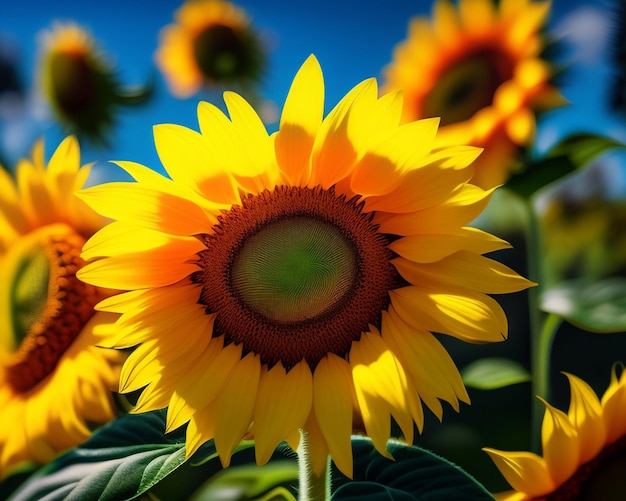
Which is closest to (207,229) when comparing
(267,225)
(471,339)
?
(267,225)

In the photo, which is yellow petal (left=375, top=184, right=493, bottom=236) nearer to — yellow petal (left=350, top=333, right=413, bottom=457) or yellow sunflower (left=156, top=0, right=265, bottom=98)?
yellow petal (left=350, top=333, right=413, bottom=457)

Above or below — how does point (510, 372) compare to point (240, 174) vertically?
below

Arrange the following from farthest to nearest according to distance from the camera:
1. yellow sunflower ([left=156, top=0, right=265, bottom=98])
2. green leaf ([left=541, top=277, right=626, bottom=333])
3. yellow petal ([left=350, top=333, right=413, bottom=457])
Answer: yellow sunflower ([left=156, top=0, right=265, bottom=98]), green leaf ([left=541, top=277, right=626, bottom=333]), yellow petal ([left=350, top=333, right=413, bottom=457])

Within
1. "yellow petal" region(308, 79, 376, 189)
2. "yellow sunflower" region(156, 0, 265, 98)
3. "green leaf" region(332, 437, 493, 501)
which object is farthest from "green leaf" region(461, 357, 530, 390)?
"yellow sunflower" region(156, 0, 265, 98)

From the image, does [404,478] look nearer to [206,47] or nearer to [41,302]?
[41,302]

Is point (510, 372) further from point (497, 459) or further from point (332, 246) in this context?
point (332, 246)

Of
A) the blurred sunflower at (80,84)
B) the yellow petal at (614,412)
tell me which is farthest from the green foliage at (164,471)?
the blurred sunflower at (80,84)

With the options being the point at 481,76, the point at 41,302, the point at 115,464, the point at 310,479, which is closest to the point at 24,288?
the point at 41,302
